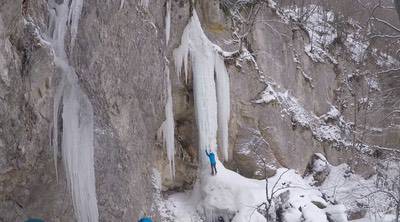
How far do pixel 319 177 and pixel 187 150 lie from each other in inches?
224

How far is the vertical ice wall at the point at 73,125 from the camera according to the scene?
6.94 meters

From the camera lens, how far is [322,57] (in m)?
20.1

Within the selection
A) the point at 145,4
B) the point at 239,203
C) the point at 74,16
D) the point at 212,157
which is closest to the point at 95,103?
the point at 74,16

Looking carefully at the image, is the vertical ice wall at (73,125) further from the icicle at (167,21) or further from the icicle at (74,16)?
the icicle at (167,21)

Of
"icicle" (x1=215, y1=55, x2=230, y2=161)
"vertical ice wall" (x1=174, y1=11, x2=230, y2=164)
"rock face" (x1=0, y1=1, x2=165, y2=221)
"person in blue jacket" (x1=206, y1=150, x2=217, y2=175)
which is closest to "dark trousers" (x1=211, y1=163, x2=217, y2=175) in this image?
"person in blue jacket" (x1=206, y1=150, x2=217, y2=175)

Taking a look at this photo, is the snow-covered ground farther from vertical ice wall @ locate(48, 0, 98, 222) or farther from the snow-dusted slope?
vertical ice wall @ locate(48, 0, 98, 222)

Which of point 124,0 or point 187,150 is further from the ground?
point 124,0

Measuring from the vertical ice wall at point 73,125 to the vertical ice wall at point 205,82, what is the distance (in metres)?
5.08

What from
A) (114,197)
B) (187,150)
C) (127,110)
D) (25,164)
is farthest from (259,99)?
(25,164)

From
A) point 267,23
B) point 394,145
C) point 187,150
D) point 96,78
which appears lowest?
point 394,145

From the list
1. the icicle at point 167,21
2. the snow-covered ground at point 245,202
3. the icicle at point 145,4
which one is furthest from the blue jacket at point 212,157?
the icicle at point 145,4

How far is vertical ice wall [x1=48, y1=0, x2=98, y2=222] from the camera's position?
6941 mm

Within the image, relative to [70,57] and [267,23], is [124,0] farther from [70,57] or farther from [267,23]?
[267,23]

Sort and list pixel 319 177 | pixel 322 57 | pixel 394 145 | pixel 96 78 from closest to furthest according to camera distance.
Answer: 1. pixel 96 78
2. pixel 319 177
3. pixel 322 57
4. pixel 394 145
